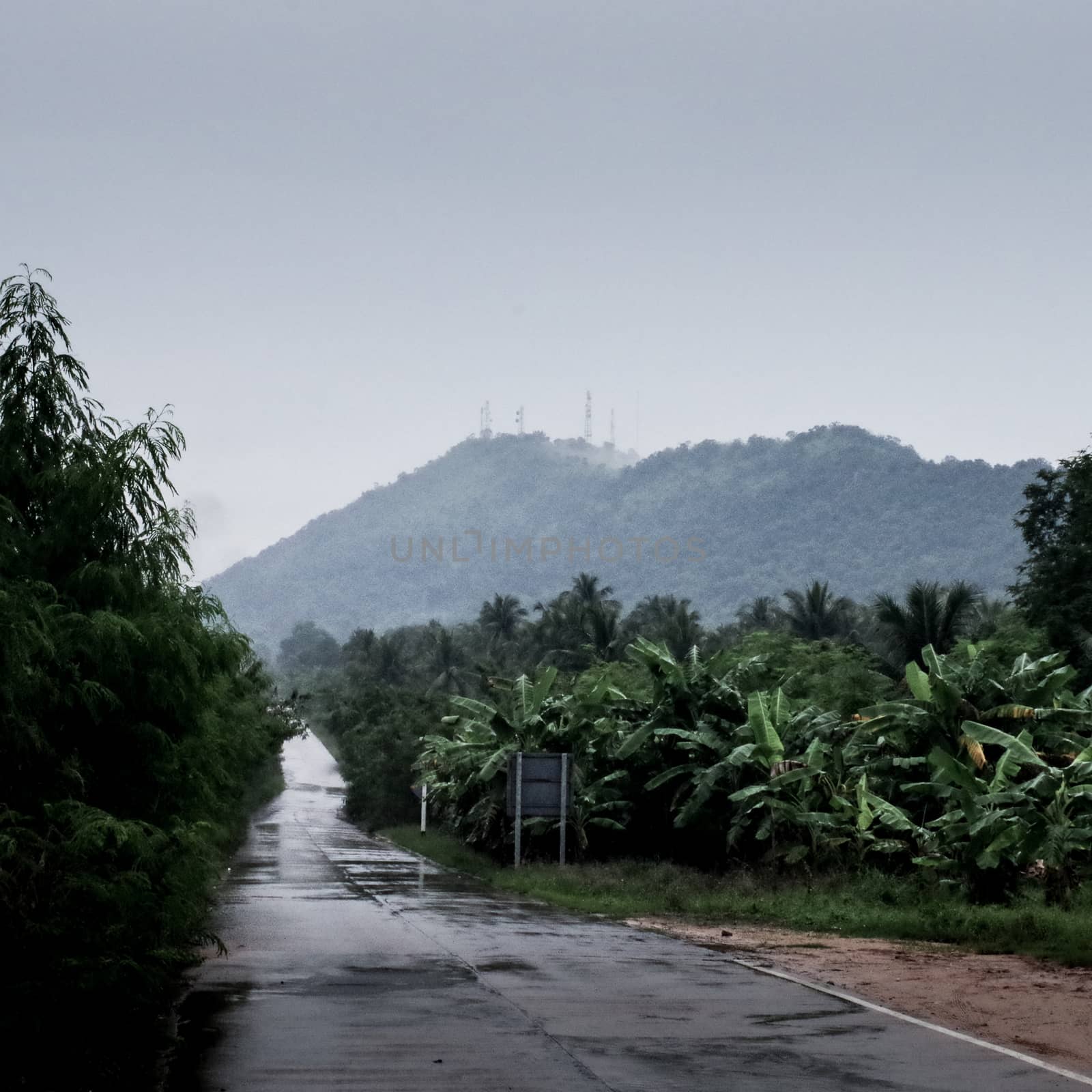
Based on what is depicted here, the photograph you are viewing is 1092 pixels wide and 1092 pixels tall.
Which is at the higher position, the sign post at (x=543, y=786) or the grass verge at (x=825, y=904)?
the sign post at (x=543, y=786)

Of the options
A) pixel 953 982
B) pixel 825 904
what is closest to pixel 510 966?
pixel 953 982

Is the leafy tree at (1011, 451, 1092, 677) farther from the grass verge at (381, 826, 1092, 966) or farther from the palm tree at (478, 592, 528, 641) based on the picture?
the palm tree at (478, 592, 528, 641)

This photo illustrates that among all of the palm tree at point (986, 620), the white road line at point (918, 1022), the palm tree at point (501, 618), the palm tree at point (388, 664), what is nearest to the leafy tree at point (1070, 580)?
the palm tree at point (986, 620)

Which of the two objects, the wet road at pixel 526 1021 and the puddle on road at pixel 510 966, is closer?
the wet road at pixel 526 1021

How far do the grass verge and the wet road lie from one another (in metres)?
2.88

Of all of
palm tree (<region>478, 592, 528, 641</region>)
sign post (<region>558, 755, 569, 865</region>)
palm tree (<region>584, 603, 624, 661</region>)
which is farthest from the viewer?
palm tree (<region>478, 592, 528, 641</region>)

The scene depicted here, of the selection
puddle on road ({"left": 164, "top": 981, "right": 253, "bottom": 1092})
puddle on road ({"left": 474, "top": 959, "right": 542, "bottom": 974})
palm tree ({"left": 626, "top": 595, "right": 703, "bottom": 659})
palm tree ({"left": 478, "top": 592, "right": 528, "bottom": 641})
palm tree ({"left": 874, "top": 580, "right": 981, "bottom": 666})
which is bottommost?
puddle on road ({"left": 474, "top": 959, "right": 542, "bottom": 974})

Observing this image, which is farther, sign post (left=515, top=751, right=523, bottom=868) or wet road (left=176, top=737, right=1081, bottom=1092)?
sign post (left=515, top=751, right=523, bottom=868)

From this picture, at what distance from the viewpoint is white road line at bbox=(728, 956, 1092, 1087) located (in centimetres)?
983

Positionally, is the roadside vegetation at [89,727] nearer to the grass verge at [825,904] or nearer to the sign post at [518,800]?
the grass verge at [825,904]

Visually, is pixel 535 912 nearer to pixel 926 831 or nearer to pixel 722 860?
pixel 926 831

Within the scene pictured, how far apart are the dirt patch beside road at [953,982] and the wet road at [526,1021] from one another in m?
0.54

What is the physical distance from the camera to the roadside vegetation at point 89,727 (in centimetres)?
972

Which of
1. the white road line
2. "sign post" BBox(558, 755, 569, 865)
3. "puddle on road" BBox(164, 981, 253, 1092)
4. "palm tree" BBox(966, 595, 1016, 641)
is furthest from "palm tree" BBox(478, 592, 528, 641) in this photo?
"puddle on road" BBox(164, 981, 253, 1092)
